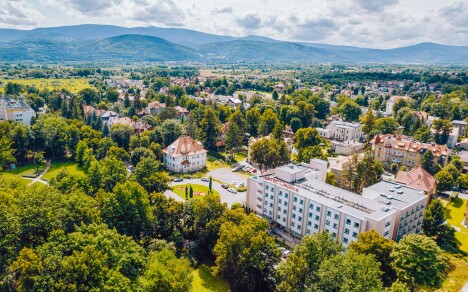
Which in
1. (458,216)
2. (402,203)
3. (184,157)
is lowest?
(458,216)

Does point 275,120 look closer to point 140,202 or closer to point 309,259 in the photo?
point 140,202

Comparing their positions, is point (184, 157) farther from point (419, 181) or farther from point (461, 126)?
point (461, 126)

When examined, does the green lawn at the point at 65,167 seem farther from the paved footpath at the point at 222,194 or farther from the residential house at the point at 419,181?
the residential house at the point at 419,181

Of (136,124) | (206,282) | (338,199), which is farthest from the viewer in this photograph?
(136,124)

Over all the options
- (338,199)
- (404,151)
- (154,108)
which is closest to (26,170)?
(154,108)

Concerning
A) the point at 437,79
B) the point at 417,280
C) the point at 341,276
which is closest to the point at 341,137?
the point at 417,280

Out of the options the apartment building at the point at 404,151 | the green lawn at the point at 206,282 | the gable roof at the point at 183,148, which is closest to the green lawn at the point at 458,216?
the apartment building at the point at 404,151

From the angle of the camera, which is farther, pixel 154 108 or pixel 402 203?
pixel 154 108
